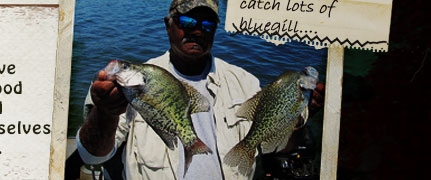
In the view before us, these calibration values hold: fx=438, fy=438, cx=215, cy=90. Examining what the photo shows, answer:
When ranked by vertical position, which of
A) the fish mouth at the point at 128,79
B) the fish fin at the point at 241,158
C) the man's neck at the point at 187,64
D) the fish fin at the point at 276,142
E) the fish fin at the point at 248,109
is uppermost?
the man's neck at the point at 187,64

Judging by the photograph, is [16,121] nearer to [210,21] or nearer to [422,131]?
[210,21]

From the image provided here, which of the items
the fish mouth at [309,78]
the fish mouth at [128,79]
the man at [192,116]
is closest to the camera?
the fish mouth at [128,79]

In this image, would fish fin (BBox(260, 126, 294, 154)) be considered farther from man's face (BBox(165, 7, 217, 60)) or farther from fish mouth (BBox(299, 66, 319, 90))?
man's face (BBox(165, 7, 217, 60))

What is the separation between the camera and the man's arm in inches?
157

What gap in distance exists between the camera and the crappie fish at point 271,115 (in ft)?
13.9

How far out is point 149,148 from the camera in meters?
4.12

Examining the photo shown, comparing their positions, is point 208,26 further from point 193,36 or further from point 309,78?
point 309,78

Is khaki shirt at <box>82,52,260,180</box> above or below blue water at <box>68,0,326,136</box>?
below

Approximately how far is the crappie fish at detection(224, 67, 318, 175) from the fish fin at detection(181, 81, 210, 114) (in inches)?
13.5

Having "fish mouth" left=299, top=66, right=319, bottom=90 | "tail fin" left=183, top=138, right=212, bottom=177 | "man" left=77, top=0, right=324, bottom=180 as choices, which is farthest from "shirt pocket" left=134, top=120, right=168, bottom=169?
"fish mouth" left=299, top=66, right=319, bottom=90

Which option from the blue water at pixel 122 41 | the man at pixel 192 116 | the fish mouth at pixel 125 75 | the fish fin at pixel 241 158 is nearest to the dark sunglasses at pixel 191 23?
the man at pixel 192 116

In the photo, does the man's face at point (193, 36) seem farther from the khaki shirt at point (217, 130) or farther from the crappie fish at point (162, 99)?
the crappie fish at point (162, 99)

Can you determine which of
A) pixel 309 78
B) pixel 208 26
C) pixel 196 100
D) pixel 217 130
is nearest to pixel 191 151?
pixel 217 130

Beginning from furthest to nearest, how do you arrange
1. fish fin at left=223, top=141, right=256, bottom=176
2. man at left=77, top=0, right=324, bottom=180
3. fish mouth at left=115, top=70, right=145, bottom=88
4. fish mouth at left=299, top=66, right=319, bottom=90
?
fish mouth at left=299, top=66, right=319, bottom=90 → fish fin at left=223, top=141, right=256, bottom=176 → man at left=77, top=0, right=324, bottom=180 → fish mouth at left=115, top=70, right=145, bottom=88
